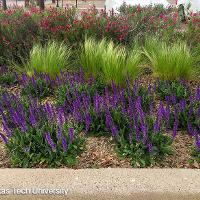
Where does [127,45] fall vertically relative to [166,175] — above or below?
above

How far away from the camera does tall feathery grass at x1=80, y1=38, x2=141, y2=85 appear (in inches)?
185

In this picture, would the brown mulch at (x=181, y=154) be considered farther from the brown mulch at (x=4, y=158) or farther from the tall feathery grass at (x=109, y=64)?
the brown mulch at (x=4, y=158)

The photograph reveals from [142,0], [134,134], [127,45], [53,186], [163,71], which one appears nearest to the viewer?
[53,186]

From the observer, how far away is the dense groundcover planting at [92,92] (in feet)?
10.7

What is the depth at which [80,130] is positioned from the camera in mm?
3627

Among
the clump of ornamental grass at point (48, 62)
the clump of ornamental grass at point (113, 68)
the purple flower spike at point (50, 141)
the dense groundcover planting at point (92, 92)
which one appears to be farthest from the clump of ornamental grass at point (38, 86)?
the purple flower spike at point (50, 141)

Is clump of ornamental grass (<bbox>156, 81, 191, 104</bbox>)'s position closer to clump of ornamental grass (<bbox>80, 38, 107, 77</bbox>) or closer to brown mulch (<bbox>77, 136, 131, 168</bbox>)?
clump of ornamental grass (<bbox>80, 38, 107, 77</bbox>)

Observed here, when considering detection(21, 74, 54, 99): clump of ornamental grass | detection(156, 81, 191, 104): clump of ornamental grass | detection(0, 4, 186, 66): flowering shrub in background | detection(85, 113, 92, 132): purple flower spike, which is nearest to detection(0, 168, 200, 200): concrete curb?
detection(85, 113, 92, 132): purple flower spike

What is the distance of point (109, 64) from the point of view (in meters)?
4.70

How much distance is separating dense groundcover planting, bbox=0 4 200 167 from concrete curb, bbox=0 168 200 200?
0.79 ft

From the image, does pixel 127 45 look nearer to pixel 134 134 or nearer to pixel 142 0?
pixel 134 134

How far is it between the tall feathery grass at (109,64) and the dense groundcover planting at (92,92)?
0.01 meters

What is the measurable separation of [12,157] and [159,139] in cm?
136

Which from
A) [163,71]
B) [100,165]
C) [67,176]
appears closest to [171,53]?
[163,71]
